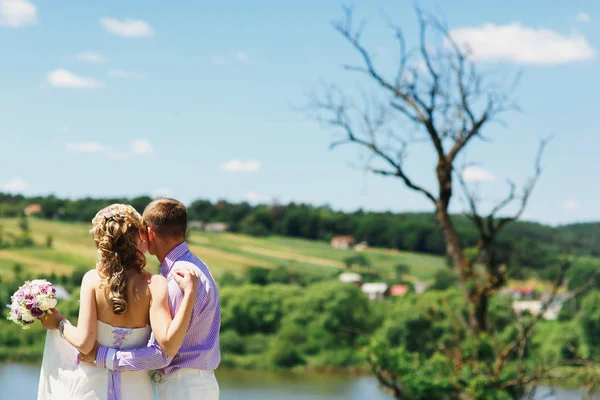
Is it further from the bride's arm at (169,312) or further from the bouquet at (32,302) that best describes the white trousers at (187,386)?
the bouquet at (32,302)

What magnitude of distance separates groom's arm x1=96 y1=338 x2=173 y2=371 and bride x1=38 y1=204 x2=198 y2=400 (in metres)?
0.04

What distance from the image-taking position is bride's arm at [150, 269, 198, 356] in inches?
106

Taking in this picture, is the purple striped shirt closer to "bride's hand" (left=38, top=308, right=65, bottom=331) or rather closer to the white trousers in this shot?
the white trousers

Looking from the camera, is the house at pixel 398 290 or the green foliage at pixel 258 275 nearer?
the green foliage at pixel 258 275

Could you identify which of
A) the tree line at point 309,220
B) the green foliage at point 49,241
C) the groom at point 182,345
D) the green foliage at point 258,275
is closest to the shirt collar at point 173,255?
the groom at point 182,345

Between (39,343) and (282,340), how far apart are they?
543 inches

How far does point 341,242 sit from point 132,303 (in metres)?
73.8

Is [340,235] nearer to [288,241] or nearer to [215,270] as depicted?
[288,241]

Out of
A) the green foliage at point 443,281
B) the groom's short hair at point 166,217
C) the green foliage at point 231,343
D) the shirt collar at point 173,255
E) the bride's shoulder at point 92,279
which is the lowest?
the green foliage at point 231,343

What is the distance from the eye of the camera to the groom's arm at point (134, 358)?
2758 mm

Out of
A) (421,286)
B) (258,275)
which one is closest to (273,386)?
(258,275)

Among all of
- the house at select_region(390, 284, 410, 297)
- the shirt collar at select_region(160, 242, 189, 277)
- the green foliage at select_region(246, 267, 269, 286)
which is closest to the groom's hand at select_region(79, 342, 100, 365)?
the shirt collar at select_region(160, 242, 189, 277)

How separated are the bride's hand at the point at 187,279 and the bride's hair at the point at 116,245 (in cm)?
17

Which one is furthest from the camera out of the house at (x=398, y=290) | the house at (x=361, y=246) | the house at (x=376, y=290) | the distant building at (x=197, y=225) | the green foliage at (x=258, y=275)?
the house at (x=361, y=246)
